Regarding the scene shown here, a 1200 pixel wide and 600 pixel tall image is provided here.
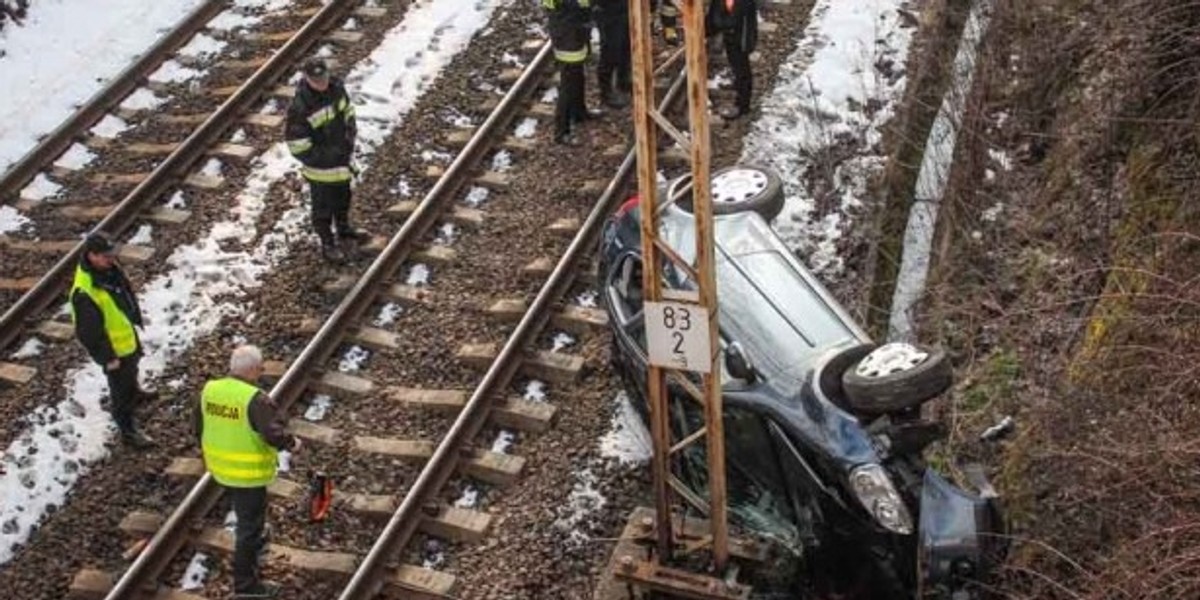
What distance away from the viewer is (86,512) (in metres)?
9.62

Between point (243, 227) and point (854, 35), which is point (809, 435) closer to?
point (243, 227)

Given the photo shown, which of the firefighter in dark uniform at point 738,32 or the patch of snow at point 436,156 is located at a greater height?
the firefighter in dark uniform at point 738,32

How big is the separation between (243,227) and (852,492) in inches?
253

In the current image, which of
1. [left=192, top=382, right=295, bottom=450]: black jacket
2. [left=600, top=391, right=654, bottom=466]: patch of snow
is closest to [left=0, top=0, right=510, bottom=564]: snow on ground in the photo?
[left=192, top=382, right=295, bottom=450]: black jacket

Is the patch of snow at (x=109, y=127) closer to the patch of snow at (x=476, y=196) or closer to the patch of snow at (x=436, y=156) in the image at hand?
the patch of snow at (x=436, y=156)

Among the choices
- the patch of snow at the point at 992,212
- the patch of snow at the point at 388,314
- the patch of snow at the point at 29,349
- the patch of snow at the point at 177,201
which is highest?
the patch of snow at the point at 992,212

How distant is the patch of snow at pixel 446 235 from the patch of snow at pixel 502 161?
0.92 meters

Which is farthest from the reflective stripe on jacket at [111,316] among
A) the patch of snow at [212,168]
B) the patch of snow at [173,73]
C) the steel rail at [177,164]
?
the patch of snow at [173,73]

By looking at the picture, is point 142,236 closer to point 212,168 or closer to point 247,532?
point 212,168

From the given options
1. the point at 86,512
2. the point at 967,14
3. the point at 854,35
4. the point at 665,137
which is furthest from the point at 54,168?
the point at 967,14

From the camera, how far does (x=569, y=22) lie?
12.7m

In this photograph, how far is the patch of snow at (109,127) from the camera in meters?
13.5

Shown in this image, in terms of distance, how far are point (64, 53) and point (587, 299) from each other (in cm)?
675

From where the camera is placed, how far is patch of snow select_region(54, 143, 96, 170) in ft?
42.7
